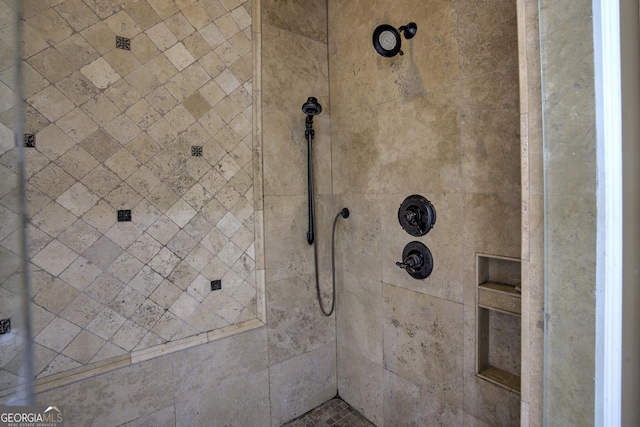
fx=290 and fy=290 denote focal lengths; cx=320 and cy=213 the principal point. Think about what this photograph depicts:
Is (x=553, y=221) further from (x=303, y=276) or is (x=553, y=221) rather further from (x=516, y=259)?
(x=303, y=276)

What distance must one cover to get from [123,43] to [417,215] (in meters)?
1.75

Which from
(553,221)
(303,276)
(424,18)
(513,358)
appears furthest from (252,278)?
(424,18)

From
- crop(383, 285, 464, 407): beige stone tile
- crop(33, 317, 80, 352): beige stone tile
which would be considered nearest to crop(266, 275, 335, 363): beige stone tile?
crop(383, 285, 464, 407): beige stone tile

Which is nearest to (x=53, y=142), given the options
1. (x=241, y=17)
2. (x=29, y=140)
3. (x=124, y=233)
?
(x=29, y=140)

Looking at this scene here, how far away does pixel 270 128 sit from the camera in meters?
1.90

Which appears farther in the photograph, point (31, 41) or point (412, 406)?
point (412, 406)

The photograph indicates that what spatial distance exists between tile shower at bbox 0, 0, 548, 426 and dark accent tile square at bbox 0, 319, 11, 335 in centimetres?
11

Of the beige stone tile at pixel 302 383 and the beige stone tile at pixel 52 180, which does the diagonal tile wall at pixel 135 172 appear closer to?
the beige stone tile at pixel 52 180

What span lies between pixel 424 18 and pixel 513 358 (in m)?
1.68

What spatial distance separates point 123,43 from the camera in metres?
1.48

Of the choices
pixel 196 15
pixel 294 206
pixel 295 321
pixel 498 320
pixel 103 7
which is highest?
pixel 196 15

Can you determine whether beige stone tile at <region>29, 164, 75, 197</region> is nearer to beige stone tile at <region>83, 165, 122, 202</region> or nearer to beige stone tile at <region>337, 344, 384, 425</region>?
beige stone tile at <region>83, 165, 122, 202</region>

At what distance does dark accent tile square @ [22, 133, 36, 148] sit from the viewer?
4.19 ft

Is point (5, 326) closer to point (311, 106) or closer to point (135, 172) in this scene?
point (135, 172)
